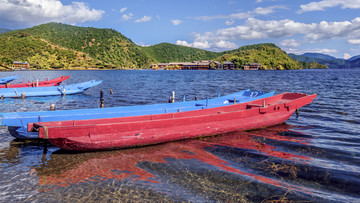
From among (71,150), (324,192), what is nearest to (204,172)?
(324,192)

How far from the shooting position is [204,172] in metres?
7.61

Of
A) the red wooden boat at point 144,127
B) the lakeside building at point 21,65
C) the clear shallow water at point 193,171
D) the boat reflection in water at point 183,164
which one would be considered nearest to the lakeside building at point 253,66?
the lakeside building at point 21,65

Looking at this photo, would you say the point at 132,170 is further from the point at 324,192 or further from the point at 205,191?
the point at 324,192

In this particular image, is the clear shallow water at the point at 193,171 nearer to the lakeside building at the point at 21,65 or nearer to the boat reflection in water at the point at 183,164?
the boat reflection in water at the point at 183,164

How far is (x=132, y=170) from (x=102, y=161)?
144cm

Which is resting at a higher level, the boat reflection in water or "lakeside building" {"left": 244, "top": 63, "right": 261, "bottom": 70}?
"lakeside building" {"left": 244, "top": 63, "right": 261, "bottom": 70}

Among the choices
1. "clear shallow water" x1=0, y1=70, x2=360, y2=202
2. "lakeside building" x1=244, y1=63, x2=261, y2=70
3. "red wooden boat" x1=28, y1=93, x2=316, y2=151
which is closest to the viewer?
"clear shallow water" x1=0, y1=70, x2=360, y2=202

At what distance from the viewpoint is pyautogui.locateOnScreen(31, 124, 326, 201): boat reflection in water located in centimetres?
707

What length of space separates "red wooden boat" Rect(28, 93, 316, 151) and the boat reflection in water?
1.47 feet

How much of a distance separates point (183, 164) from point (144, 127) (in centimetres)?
235

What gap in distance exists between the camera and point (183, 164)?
829 cm

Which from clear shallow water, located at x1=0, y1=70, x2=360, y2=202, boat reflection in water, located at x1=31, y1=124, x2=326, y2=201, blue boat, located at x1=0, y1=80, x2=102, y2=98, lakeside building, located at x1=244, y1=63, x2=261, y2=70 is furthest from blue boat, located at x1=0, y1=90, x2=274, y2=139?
lakeside building, located at x1=244, y1=63, x2=261, y2=70

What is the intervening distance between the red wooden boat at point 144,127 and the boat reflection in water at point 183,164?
45 centimetres

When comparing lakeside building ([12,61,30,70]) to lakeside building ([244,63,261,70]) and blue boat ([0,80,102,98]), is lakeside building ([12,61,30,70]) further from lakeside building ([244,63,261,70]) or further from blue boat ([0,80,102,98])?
lakeside building ([244,63,261,70])
